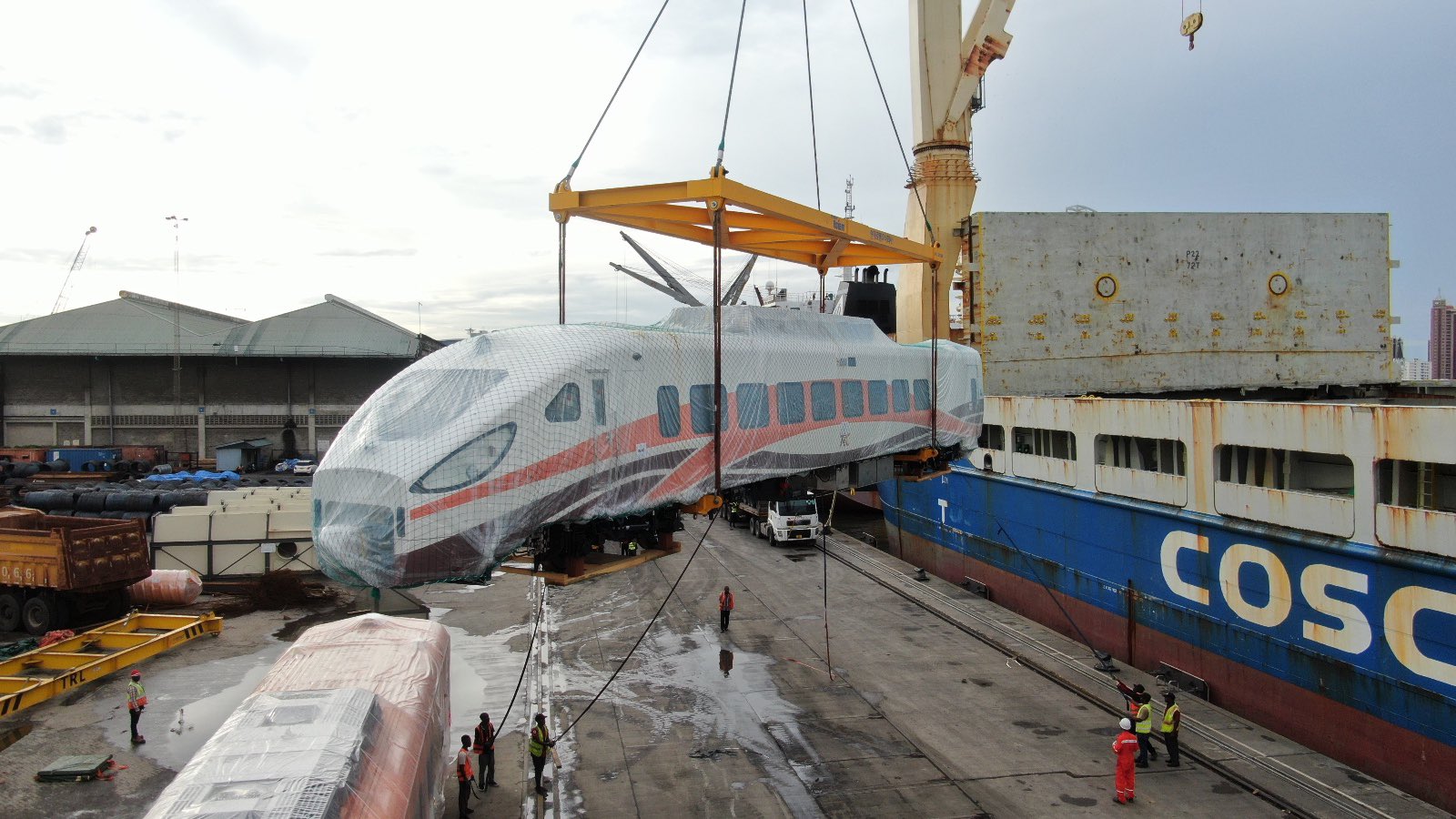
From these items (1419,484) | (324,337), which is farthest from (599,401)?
(324,337)

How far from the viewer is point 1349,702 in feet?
50.1

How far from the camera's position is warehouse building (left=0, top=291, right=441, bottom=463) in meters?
56.5

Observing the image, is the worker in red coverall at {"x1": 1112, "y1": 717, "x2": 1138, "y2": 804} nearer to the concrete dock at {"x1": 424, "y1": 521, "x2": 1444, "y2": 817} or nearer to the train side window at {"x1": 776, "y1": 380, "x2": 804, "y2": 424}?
the concrete dock at {"x1": 424, "y1": 521, "x2": 1444, "y2": 817}

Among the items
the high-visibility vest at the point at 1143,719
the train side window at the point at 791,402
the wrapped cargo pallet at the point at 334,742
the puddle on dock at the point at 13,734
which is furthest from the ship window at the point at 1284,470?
the puddle on dock at the point at 13,734

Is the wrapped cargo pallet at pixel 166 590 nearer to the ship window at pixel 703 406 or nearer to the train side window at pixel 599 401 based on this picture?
the ship window at pixel 703 406

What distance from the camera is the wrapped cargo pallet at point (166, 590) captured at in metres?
25.9

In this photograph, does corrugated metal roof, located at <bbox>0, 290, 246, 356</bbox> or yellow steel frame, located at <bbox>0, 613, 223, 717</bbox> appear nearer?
yellow steel frame, located at <bbox>0, 613, 223, 717</bbox>

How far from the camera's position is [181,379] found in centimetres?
5794

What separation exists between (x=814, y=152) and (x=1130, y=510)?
38.3 feet

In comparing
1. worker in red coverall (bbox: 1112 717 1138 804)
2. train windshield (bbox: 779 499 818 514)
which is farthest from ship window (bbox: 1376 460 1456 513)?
train windshield (bbox: 779 499 818 514)

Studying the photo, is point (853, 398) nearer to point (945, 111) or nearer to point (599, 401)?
point (599, 401)

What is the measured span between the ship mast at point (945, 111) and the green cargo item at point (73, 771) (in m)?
25.5

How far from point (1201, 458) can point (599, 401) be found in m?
14.9

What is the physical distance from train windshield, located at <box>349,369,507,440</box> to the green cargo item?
1080cm
